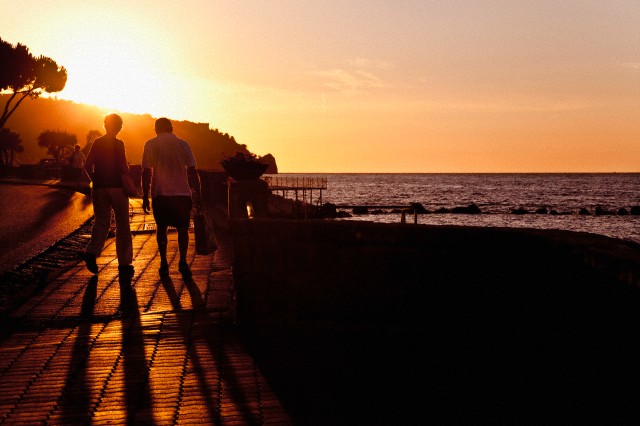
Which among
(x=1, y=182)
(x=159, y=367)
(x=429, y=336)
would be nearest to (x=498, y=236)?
(x=429, y=336)

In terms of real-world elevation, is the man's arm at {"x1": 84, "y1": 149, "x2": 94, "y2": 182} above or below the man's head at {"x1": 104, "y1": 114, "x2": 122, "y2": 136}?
below

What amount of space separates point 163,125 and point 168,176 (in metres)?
0.60

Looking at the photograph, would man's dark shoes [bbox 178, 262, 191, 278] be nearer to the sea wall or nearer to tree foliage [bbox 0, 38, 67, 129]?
the sea wall

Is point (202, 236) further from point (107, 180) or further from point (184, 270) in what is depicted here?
point (107, 180)

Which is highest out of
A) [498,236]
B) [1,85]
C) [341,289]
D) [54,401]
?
[1,85]

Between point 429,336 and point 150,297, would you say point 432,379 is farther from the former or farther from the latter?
point 150,297

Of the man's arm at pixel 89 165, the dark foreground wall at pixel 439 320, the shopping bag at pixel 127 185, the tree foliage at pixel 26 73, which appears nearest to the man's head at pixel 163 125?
the shopping bag at pixel 127 185

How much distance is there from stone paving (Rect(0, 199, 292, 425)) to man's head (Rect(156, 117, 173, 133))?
1726 millimetres

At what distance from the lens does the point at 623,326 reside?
14.4 feet

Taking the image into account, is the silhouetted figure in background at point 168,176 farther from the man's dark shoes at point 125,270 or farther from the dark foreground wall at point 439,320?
the dark foreground wall at point 439,320

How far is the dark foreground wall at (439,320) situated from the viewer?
4.38m

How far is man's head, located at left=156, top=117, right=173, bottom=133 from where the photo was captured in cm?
917

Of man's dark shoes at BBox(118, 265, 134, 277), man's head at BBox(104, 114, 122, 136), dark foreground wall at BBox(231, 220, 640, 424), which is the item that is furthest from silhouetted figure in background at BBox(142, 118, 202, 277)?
dark foreground wall at BBox(231, 220, 640, 424)

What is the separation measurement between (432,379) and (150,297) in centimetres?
382
